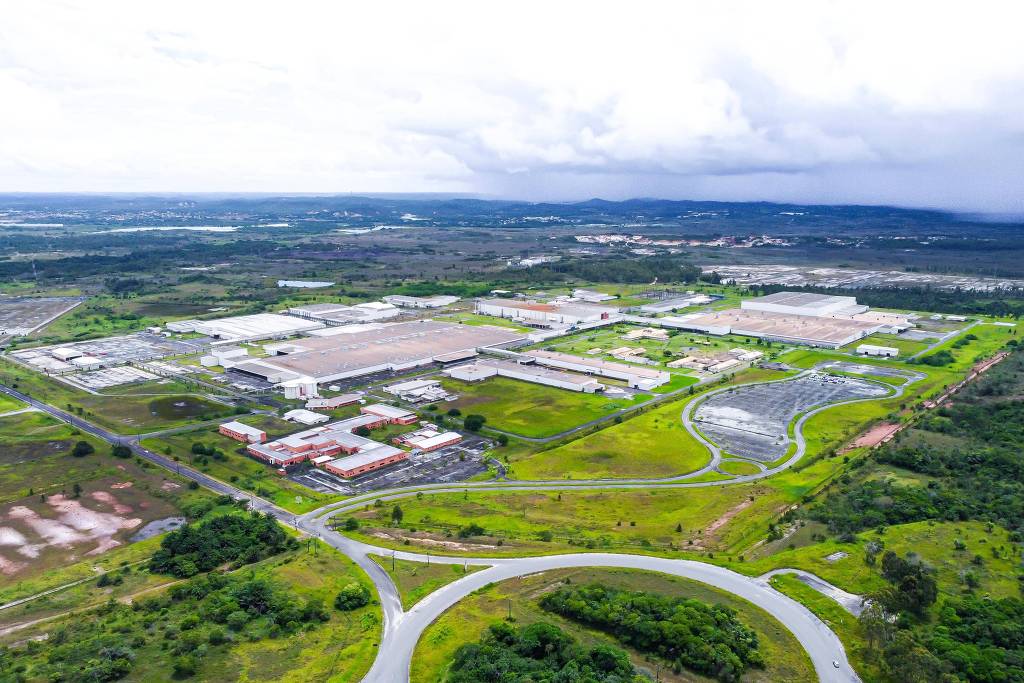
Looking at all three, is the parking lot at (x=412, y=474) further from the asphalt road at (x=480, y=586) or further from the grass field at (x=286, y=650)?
the grass field at (x=286, y=650)

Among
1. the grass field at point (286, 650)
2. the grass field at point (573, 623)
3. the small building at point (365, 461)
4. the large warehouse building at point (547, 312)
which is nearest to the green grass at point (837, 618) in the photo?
the grass field at point (573, 623)

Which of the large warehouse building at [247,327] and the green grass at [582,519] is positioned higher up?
the large warehouse building at [247,327]

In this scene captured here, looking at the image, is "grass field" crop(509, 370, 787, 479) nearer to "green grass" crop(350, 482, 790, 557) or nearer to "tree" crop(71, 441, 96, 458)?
"green grass" crop(350, 482, 790, 557)

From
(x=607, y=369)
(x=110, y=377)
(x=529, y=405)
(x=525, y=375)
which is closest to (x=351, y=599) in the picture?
(x=529, y=405)

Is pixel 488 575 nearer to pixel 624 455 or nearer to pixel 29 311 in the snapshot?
pixel 624 455

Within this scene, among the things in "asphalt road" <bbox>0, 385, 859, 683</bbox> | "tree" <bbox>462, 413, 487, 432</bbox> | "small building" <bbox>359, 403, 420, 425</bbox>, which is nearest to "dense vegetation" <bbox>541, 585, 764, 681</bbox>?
"asphalt road" <bbox>0, 385, 859, 683</bbox>
